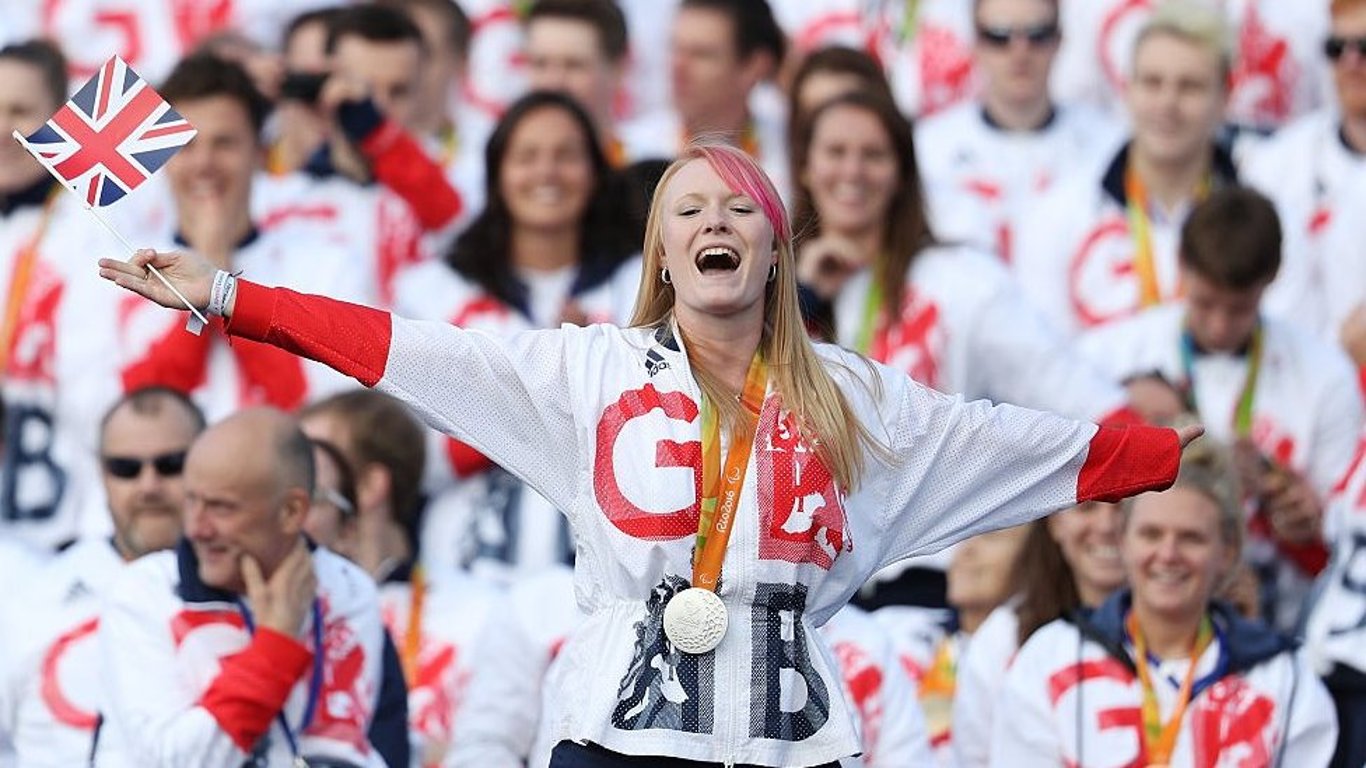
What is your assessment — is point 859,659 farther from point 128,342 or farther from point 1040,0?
point 1040,0

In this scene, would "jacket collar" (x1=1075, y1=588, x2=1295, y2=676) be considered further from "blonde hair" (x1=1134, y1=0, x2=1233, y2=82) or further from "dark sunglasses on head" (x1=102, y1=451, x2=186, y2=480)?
"blonde hair" (x1=1134, y1=0, x2=1233, y2=82)

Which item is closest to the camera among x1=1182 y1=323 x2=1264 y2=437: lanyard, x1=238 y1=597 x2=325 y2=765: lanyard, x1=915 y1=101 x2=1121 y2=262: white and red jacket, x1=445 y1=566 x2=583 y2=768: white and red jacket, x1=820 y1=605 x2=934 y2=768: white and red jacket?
x1=238 y1=597 x2=325 y2=765: lanyard

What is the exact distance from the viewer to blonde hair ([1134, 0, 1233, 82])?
10.8 metres

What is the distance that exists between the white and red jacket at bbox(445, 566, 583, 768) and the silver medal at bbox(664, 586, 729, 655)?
2380 mm

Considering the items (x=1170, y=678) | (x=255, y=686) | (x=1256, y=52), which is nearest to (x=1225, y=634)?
(x=1170, y=678)

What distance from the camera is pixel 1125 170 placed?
1080 cm

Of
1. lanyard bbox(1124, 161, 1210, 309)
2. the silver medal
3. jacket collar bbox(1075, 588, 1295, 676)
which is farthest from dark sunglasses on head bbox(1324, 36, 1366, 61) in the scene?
the silver medal

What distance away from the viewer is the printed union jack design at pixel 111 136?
5.99m

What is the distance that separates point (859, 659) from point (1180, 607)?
2.88ft

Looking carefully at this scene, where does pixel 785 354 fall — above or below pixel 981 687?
above

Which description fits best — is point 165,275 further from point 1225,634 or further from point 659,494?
point 1225,634

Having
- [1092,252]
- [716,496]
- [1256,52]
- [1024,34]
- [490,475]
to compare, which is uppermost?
[1256,52]

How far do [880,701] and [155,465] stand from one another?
2.00 metres

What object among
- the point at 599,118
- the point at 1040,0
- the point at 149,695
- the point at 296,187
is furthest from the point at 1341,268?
the point at 149,695
